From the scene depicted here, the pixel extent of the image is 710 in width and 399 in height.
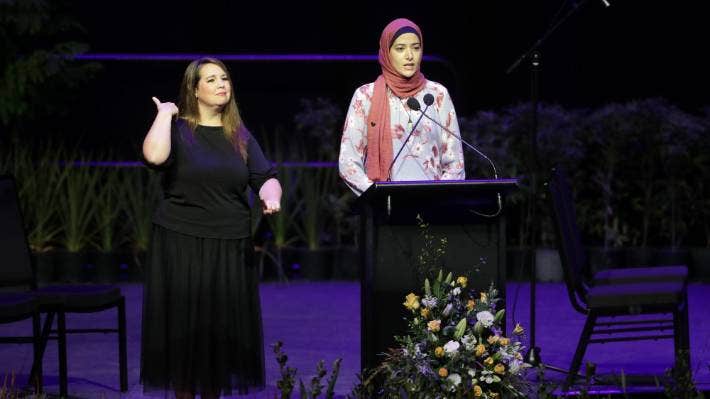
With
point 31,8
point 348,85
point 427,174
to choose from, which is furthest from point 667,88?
point 427,174

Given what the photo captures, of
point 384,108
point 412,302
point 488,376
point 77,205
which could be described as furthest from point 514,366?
point 77,205

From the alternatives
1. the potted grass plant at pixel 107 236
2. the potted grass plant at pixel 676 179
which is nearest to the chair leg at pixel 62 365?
the potted grass plant at pixel 107 236

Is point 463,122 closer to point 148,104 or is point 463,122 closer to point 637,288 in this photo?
point 148,104

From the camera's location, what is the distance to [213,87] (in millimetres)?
Result: 3627

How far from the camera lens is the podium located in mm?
3641

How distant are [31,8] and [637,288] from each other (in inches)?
232

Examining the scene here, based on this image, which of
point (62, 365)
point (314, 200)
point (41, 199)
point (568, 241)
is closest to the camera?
point (62, 365)

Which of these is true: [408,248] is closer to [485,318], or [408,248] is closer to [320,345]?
[485,318]

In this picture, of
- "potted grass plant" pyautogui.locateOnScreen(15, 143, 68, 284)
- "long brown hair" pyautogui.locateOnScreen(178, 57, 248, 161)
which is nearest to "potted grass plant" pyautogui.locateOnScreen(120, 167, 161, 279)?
"potted grass plant" pyautogui.locateOnScreen(15, 143, 68, 284)

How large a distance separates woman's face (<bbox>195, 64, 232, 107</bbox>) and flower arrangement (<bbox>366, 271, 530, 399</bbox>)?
2.81ft

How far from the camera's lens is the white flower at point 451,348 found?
11.0 ft

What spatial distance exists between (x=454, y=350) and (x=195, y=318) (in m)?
0.84

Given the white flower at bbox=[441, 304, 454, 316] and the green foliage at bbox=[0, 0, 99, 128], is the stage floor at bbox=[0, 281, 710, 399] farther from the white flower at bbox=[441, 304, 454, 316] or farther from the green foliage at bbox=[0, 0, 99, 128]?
the green foliage at bbox=[0, 0, 99, 128]

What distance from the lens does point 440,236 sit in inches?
144
